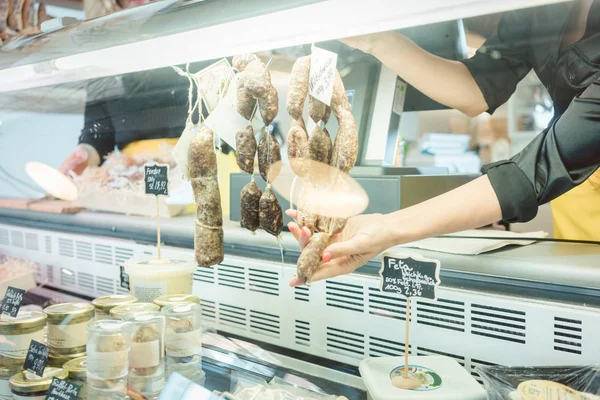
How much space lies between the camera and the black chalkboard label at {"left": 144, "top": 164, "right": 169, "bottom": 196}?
4.78 ft

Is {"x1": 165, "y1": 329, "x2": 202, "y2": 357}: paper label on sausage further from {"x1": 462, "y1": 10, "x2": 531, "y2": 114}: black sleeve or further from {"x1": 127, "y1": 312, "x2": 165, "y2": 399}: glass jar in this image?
{"x1": 462, "y1": 10, "x2": 531, "y2": 114}: black sleeve

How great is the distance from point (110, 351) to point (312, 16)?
2.97 feet

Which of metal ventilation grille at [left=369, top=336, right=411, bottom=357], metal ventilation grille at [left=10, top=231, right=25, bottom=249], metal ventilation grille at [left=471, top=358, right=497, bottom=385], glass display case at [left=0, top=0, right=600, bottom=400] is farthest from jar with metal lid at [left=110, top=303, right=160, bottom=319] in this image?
metal ventilation grille at [left=10, top=231, right=25, bottom=249]

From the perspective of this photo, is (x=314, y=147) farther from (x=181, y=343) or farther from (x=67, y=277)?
(x=67, y=277)

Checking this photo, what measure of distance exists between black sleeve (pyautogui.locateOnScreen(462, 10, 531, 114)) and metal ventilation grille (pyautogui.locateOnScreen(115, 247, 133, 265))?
1370 mm

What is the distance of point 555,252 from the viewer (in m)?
1.21

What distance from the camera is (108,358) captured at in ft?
3.98

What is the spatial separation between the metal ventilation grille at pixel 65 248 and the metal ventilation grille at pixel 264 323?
0.99 m

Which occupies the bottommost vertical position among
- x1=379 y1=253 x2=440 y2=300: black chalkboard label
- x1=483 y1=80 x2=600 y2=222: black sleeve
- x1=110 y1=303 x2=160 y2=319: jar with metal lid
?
x1=110 y1=303 x2=160 y2=319: jar with metal lid

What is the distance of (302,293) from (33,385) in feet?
2.43

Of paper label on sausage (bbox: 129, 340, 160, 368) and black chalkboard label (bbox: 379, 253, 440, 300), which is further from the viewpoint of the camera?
paper label on sausage (bbox: 129, 340, 160, 368)

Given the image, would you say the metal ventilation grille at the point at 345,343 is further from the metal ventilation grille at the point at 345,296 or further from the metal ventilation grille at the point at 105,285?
the metal ventilation grille at the point at 105,285

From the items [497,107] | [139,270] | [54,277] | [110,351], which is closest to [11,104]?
[54,277]

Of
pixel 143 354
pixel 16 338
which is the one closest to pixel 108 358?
pixel 143 354
